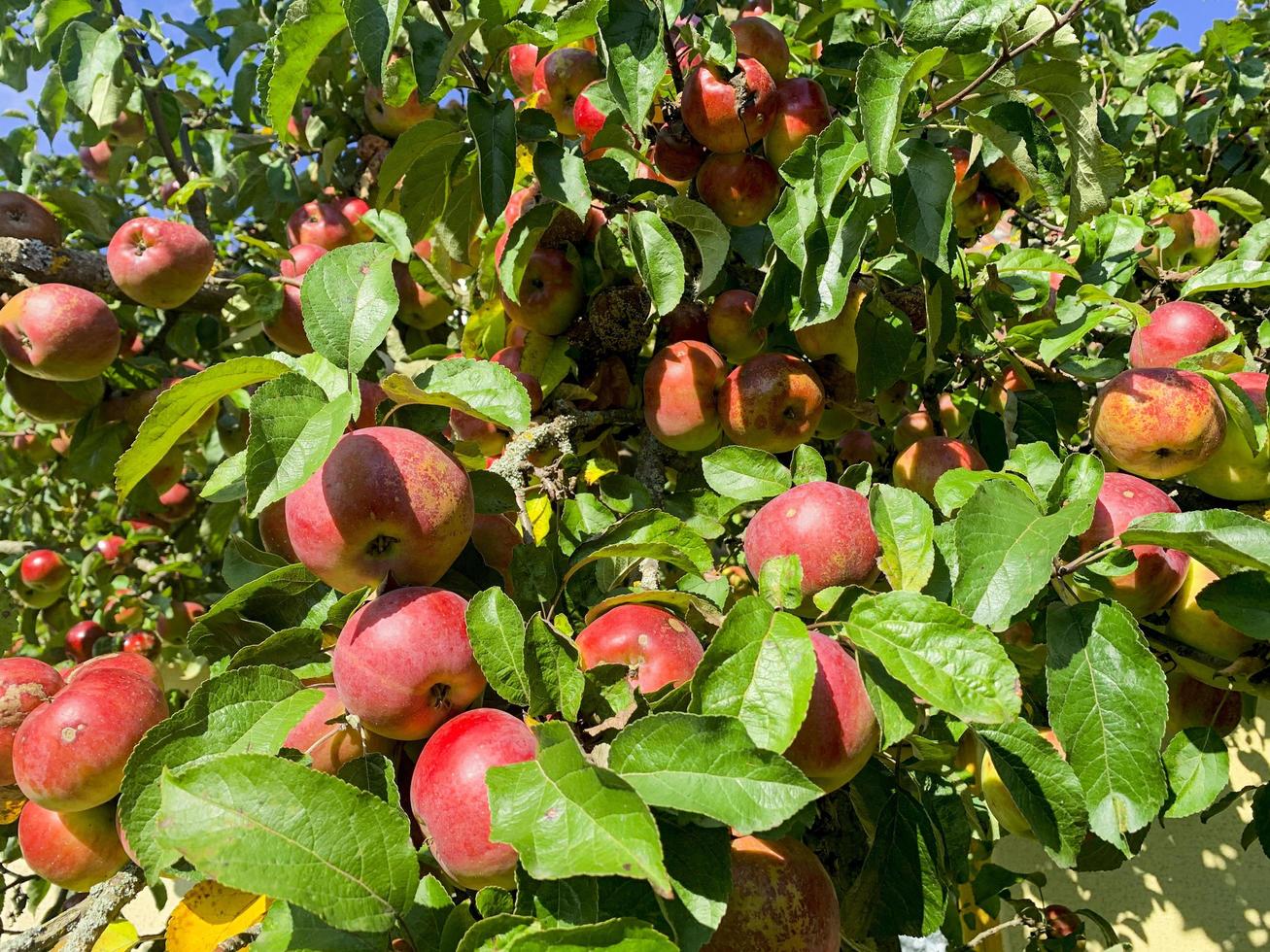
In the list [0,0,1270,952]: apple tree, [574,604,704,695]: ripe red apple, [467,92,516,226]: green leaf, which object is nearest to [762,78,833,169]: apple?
[0,0,1270,952]: apple tree

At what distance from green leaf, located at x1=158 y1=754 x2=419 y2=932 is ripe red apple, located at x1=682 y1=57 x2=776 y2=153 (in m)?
1.23

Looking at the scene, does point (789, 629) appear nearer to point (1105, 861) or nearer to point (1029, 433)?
point (1105, 861)

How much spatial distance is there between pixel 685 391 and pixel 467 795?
2.95ft

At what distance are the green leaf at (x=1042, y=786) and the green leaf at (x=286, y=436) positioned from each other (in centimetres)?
83

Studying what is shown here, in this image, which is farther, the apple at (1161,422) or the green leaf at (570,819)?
the apple at (1161,422)

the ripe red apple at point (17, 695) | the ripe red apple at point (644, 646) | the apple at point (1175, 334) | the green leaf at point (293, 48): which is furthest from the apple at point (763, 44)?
the ripe red apple at point (17, 695)

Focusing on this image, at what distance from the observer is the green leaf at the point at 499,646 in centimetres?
96

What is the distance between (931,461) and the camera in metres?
1.57

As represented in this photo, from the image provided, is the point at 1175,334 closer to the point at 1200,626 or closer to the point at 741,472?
the point at 1200,626

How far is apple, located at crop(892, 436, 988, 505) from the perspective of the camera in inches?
61.6

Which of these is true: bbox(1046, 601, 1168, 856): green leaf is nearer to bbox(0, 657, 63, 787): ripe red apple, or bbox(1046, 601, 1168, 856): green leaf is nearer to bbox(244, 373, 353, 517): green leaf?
bbox(244, 373, 353, 517): green leaf

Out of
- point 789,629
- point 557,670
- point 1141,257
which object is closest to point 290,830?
point 557,670

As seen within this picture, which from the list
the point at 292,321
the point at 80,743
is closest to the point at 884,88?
the point at 80,743

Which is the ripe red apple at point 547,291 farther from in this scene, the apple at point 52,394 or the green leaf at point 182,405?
the apple at point 52,394
